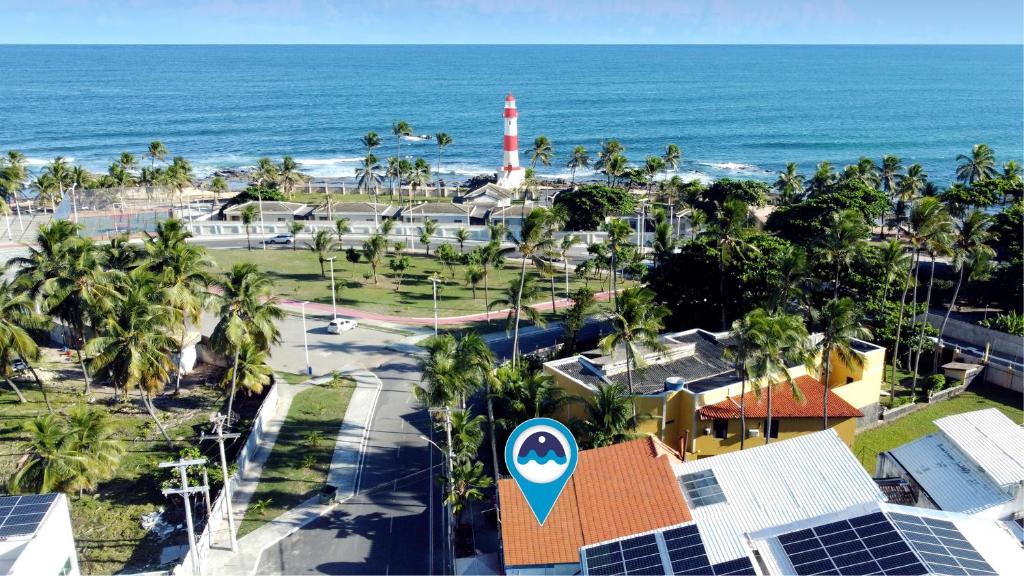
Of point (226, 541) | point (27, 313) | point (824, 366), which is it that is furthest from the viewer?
point (27, 313)

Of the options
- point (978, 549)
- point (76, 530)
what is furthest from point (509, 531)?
point (76, 530)

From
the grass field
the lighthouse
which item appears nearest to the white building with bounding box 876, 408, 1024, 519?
the grass field

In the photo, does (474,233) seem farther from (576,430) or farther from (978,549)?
(978,549)

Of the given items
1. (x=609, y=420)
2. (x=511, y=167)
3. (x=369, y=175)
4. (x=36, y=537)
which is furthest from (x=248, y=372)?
(x=511, y=167)

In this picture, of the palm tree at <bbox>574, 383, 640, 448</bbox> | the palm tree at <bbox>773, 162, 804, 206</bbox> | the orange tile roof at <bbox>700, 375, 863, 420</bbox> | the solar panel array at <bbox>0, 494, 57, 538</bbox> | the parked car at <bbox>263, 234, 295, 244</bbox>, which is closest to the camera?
the solar panel array at <bbox>0, 494, 57, 538</bbox>

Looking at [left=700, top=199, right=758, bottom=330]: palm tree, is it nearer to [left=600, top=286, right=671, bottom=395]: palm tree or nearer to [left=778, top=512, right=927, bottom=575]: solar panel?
[left=600, top=286, right=671, bottom=395]: palm tree

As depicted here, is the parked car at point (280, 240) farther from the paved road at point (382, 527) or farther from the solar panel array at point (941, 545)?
the solar panel array at point (941, 545)
